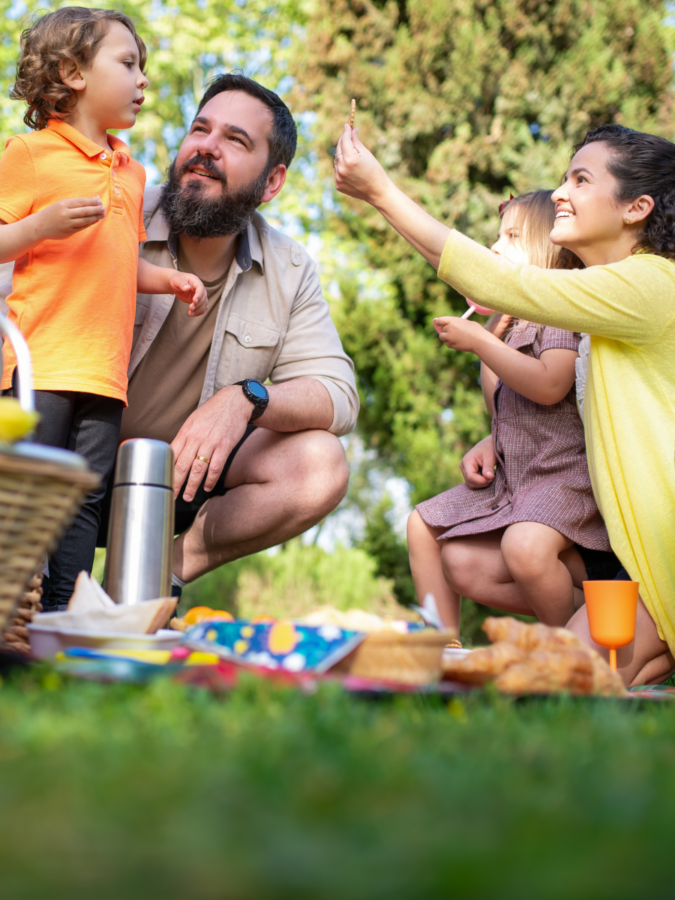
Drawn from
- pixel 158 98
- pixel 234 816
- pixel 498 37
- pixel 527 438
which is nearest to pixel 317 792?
pixel 234 816

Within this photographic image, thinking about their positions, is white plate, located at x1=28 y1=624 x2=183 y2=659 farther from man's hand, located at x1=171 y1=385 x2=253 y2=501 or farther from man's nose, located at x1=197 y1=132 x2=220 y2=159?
man's nose, located at x1=197 y1=132 x2=220 y2=159

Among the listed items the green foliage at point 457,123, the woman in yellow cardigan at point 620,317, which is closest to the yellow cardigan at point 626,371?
A: the woman in yellow cardigan at point 620,317

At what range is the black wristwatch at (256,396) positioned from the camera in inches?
113

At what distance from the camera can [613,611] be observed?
195 centimetres

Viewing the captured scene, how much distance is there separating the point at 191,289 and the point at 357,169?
662 millimetres

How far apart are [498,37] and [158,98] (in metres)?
7.85

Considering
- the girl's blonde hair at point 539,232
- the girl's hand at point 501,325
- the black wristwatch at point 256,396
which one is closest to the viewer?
the black wristwatch at point 256,396

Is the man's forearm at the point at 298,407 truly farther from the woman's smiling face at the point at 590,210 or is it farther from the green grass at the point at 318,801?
the green grass at the point at 318,801

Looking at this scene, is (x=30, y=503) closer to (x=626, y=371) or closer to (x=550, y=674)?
(x=550, y=674)

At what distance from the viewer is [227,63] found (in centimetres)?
1341

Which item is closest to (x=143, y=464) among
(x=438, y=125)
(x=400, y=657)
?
(x=400, y=657)

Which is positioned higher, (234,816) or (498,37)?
(498,37)

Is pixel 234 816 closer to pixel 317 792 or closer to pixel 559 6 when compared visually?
pixel 317 792

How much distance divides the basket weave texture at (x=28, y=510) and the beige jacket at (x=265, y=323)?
200cm
